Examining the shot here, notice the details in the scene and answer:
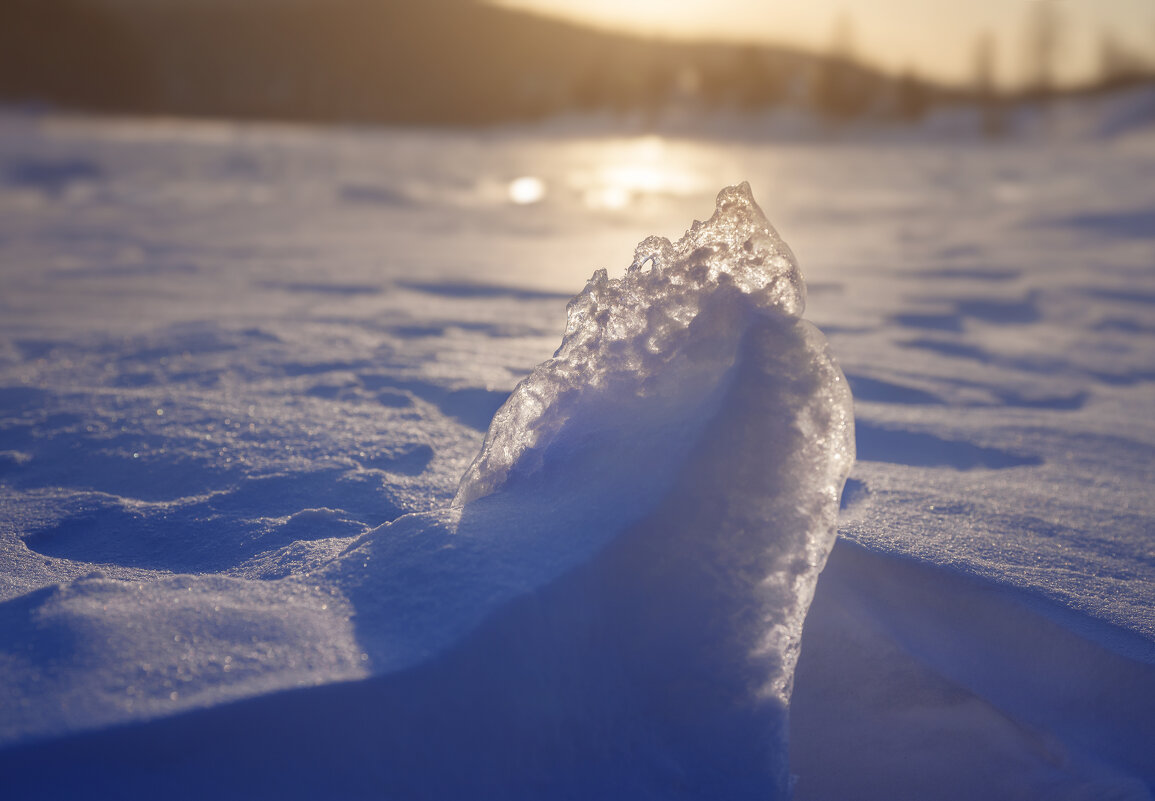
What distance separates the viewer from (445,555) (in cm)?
99

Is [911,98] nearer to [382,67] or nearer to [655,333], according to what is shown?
[382,67]

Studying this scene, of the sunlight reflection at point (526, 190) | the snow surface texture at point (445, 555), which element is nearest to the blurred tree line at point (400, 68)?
the sunlight reflection at point (526, 190)

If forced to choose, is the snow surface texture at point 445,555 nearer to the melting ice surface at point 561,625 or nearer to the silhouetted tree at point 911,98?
Result: the melting ice surface at point 561,625

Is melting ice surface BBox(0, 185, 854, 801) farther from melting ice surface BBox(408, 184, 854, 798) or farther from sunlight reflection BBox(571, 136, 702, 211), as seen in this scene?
sunlight reflection BBox(571, 136, 702, 211)

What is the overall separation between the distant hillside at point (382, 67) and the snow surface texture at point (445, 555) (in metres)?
30.9

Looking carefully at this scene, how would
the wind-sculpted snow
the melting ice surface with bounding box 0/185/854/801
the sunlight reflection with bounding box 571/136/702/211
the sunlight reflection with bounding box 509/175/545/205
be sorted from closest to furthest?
the melting ice surface with bounding box 0/185/854/801 → the wind-sculpted snow → the sunlight reflection with bounding box 509/175/545/205 → the sunlight reflection with bounding box 571/136/702/211

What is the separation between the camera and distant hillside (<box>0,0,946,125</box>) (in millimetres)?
33844

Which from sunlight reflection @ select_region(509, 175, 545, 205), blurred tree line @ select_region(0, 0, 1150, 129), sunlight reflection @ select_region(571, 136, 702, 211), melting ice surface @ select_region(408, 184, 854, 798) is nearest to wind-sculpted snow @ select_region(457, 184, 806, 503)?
melting ice surface @ select_region(408, 184, 854, 798)

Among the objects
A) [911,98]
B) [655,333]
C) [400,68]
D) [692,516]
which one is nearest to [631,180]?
[655,333]

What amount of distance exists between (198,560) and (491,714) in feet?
1.90

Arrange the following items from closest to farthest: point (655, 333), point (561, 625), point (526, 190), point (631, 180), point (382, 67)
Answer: point (561, 625), point (655, 333), point (526, 190), point (631, 180), point (382, 67)

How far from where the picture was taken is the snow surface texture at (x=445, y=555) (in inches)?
34.1

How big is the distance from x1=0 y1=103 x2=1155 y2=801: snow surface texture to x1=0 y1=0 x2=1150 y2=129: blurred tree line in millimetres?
30795

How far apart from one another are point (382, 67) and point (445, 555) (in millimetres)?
54063
